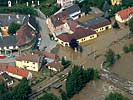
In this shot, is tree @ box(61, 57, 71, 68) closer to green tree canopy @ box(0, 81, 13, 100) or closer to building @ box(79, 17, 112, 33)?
green tree canopy @ box(0, 81, 13, 100)

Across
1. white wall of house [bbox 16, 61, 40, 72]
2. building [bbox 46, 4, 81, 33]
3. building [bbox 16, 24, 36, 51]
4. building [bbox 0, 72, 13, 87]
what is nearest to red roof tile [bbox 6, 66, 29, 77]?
building [bbox 0, 72, 13, 87]

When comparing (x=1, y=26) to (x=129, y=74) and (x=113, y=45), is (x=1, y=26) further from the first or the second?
(x=129, y=74)

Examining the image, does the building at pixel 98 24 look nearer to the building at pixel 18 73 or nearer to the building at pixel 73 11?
the building at pixel 73 11

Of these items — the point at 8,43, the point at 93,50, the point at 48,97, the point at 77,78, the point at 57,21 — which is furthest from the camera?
the point at 57,21

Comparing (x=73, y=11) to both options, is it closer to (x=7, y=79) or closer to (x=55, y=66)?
(x=55, y=66)

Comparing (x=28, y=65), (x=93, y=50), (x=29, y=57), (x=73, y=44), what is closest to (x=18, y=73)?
(x=28, y=65)

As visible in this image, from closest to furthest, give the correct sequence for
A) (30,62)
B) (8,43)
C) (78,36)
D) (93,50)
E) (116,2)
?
Result: 1. (30,62)
2. (8,43)
3. (93,50)
4. (78,36)
5. (116,2)
